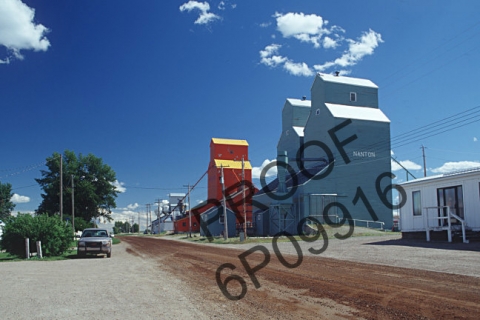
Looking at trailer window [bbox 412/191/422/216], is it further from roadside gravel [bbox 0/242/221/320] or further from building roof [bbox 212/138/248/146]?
building roof [bbox 212/138/248/146]

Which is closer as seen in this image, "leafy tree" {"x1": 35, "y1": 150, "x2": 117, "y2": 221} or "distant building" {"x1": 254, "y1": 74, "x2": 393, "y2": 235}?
"distant building" {"x1": 254, "y1": 74, "x2": 393, "y2": 235}

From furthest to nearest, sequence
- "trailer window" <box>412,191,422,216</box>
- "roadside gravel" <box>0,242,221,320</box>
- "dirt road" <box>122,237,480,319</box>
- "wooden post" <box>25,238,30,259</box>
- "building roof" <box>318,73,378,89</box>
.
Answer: "building roof" <box>318,73,378,89</box> → "trailer window" <box>412,191,422,216</box> → "wooden post" <box>25,238,30,259</box> → "roadside gravel" <box>0,242,221,320</box> → "dirt road" <box>122,237,480,319</box>

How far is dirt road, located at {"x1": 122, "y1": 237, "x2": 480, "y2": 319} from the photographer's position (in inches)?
284

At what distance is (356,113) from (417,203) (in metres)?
21.4

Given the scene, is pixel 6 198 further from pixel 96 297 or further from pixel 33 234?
pixel 96 297

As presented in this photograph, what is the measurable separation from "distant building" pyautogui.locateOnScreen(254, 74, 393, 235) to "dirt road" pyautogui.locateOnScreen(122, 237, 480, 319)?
95.6 feet

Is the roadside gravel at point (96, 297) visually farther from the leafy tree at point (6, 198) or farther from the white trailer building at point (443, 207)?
the leafy tree at point (6, 198)

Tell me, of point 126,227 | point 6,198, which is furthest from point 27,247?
point 126,227

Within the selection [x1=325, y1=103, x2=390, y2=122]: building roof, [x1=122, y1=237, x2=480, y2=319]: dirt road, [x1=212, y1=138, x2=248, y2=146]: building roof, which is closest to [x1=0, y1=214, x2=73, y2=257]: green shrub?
[x1=122, y1=237, x2=480, y2=319]: dirt road

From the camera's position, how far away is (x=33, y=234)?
2506 cm

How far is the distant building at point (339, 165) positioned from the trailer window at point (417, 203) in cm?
1627

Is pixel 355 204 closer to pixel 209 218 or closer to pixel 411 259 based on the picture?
pixel 209 218

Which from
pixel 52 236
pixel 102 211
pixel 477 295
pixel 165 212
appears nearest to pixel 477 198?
Answer: pixel 477 295

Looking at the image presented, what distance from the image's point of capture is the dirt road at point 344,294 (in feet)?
23.7
